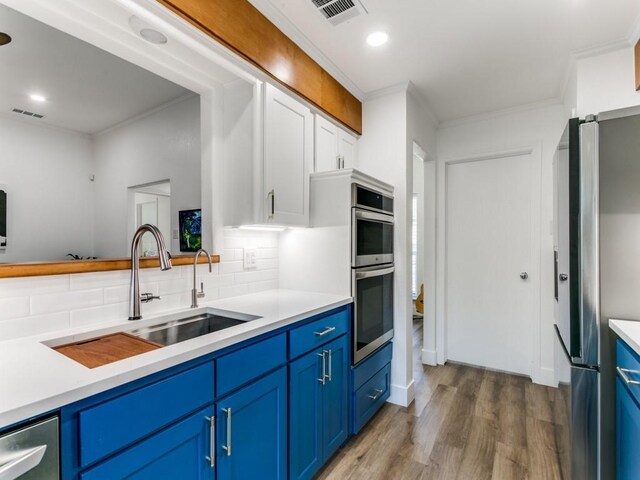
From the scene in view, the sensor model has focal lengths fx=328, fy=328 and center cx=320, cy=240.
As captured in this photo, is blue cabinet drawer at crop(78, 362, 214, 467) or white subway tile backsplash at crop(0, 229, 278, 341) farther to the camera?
white subway tile backsplash at crop(0, 229, 278, 341)

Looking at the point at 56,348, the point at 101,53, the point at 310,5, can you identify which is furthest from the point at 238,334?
the point at 101,53

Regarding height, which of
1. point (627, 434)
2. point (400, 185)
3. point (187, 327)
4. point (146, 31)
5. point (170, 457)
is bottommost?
point (627, 434)

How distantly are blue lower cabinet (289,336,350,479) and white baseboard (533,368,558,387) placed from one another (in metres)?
2.05

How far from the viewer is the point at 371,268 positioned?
2291 mm

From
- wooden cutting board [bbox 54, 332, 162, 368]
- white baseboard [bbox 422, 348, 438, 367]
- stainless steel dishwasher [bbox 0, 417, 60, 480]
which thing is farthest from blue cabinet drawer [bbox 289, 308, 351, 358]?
white baseboard [bbox 422, 348, 438, 367]

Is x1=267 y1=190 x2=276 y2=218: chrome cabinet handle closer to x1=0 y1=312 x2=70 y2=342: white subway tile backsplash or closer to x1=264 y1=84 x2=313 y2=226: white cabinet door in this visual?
x1=264 y1=84 x2=313 y2=226: white cabinet door

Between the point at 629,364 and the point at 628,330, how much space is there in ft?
0.43

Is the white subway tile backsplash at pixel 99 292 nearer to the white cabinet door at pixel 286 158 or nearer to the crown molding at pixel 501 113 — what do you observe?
the white cabinet door at pixel 286 158

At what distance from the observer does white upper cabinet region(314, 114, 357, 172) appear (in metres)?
2.35

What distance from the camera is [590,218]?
148cm

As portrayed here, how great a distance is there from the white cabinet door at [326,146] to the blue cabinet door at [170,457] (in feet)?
5.61

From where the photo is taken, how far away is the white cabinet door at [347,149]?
2.59m

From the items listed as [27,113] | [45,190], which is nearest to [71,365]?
[45,190]

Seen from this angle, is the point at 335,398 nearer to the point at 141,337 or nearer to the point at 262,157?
the point at 141,337
